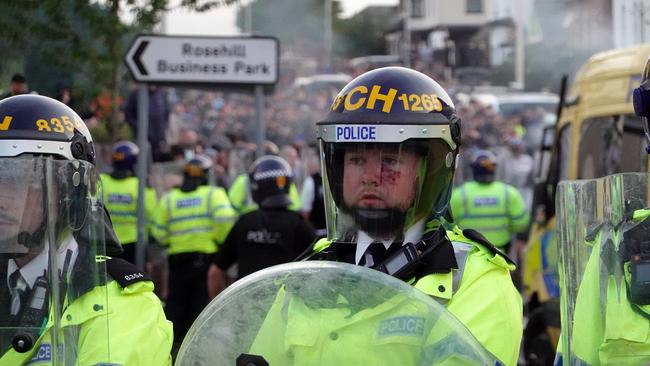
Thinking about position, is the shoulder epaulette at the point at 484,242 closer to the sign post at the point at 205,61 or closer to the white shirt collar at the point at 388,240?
the white shirt collar at the point at 388,240

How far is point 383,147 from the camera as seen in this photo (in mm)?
3443

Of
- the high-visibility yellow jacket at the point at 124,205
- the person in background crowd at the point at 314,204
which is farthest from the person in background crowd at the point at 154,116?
the high-visibility yellow jacket at the point at 124,205

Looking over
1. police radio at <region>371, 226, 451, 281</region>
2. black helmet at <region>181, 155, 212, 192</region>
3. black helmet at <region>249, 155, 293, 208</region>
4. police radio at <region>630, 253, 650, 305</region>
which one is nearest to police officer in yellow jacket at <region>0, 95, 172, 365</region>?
police radio at <region>371, 226, 451, 281</region>

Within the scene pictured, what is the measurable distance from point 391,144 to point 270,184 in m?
6.54

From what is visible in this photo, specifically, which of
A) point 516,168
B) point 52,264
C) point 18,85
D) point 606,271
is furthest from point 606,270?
point 516,168

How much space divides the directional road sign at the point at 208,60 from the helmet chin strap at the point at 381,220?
271 inches

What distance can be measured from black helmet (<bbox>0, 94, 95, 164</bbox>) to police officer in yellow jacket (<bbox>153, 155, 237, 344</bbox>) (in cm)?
774

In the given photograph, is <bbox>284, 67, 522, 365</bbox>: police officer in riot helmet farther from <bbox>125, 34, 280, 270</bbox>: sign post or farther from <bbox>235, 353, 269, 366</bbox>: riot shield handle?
<bbox>125, 34, 280, 270</bbox>: sign post

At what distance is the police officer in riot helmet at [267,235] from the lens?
954cm

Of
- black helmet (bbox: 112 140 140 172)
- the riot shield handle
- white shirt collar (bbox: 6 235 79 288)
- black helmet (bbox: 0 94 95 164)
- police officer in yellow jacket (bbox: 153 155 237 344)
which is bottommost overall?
police officer in yellow jacket (bbox: 153 155 237 344)

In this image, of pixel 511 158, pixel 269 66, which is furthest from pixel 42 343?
pixel 511 158

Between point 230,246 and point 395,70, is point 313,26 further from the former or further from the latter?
point 395,70

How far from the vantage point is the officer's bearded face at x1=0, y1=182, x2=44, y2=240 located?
283cm

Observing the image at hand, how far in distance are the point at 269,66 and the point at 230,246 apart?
1.54 meters
